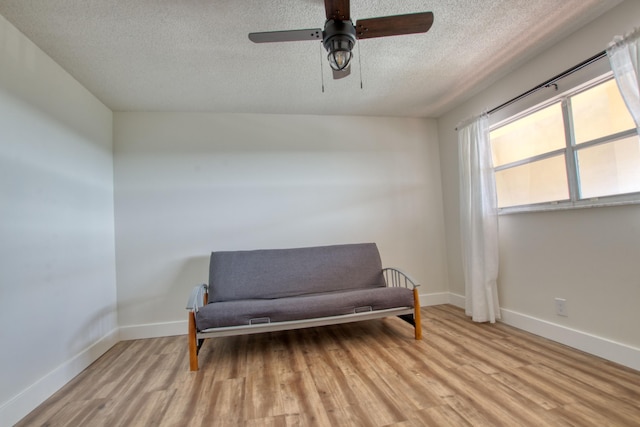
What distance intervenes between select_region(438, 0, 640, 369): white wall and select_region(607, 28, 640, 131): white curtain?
0.16 meters

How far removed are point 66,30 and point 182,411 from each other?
8.14ft

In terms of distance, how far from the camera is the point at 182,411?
154cm

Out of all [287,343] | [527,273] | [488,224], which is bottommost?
[287,343]

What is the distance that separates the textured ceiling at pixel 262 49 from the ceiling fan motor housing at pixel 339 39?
0.33 metres

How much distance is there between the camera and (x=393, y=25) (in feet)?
4.86

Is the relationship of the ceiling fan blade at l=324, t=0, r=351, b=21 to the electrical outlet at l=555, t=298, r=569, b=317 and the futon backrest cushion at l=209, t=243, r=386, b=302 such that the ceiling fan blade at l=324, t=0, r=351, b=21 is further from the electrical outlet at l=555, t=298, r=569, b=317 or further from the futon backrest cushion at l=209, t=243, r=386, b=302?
the electrical outlet at l=555, t=298, r=569, b=317

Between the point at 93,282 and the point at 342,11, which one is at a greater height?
A: the point at 342,11

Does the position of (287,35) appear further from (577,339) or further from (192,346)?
(577,339)

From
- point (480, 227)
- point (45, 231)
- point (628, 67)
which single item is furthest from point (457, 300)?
point (45, 231)

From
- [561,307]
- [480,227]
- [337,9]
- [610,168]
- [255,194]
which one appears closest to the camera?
[337,9]

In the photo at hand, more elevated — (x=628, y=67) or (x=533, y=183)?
(x=628, y=67)

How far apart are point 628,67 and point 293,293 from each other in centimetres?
290

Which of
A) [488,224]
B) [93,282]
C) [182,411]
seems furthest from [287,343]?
[488,224]

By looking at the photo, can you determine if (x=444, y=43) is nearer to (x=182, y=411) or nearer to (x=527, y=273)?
(x=527, y=273)
